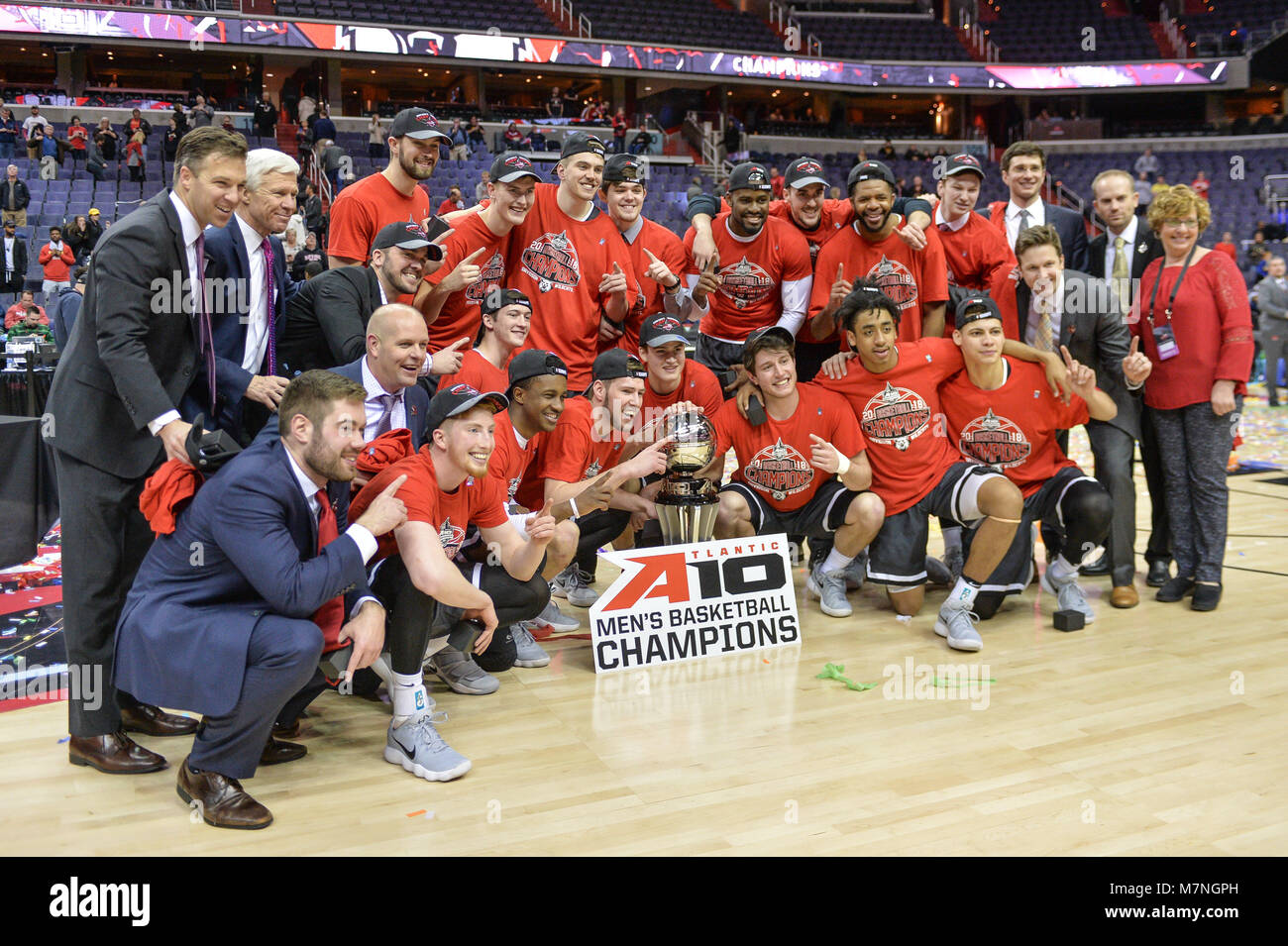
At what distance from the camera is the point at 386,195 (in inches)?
175

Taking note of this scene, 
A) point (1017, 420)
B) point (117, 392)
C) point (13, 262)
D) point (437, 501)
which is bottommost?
point (437, 501)

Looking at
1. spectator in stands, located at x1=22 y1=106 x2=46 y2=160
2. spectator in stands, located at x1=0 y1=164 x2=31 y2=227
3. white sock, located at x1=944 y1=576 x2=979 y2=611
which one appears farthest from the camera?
spectator in stands, located at x1=22 y1=106 x2=46 y2=160

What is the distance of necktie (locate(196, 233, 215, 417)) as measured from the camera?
3139mm

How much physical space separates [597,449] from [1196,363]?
8.72 ft

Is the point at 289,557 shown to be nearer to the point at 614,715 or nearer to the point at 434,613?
the point at 434,613

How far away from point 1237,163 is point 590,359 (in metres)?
23.3

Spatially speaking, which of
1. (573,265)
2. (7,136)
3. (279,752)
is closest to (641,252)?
(573,265)

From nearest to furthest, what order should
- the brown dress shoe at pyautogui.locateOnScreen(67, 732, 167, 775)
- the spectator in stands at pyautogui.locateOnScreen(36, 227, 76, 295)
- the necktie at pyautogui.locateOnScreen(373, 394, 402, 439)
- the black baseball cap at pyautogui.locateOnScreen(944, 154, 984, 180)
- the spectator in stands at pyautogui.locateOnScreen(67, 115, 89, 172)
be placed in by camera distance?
the brown dress shoe at pyautogui.locateOnScreen(67, 732, 167, 775)
the necktie at pyautogui.locateOnScreen(373, 394, 402, 439)
the black baseball cap at pyautogui.locateOnScreen(944, 154, 984, 180)
the spectator in stands at pyautogui.locateOnScreen(36, 227, 76, 295)
the spectator in stands at pyautogui.locateOnScreen(67, 115, 89, 172)

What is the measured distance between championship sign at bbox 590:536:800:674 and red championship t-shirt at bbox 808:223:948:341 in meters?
1.37

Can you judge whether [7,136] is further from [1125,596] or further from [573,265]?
[1125,596]

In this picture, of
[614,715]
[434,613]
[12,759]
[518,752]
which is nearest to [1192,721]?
[614,715]

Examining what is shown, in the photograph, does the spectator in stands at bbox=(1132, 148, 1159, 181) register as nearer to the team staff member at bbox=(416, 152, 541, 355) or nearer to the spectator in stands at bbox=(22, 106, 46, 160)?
the spectator in stands at bbox=(22, 106, 46, 160)

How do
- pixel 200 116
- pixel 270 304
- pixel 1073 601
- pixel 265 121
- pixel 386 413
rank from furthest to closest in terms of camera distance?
pixel 265 121 < pixel 200 116 < pixel 1073 601 < pixel 386 413 < pixel 270 304

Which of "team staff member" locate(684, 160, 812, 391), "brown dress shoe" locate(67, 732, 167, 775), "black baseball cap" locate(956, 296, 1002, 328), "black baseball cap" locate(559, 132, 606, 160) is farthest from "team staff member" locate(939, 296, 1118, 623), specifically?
"brown dress shoe" locate(67, 732, 167, 775)
